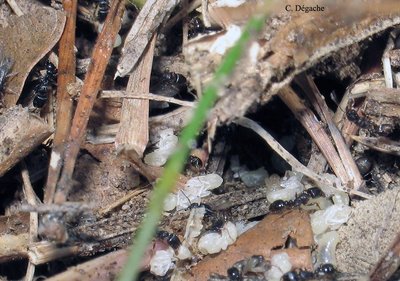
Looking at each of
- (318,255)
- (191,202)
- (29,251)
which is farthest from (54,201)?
(318,255)

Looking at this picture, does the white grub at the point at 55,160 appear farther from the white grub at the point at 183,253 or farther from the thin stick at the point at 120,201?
the white grub at the point at 183,253

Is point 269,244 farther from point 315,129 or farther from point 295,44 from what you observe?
point 295,44

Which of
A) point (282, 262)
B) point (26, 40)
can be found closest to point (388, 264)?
point (282, 262)

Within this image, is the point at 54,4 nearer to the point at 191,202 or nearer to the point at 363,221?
the point at 191,202

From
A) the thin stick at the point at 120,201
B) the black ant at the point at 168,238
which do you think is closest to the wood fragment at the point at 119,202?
the thin stick at the point at 120,201

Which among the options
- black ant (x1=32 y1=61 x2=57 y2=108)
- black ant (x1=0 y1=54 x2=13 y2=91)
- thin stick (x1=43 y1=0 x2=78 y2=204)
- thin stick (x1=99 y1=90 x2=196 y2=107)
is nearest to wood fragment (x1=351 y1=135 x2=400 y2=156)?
thin stick (x1=99 y1=90 x2=196 y2=107)

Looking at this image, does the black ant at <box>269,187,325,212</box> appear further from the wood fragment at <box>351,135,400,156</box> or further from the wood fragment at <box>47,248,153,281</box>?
the wood fragment at <box>47,248,153,281</box>
